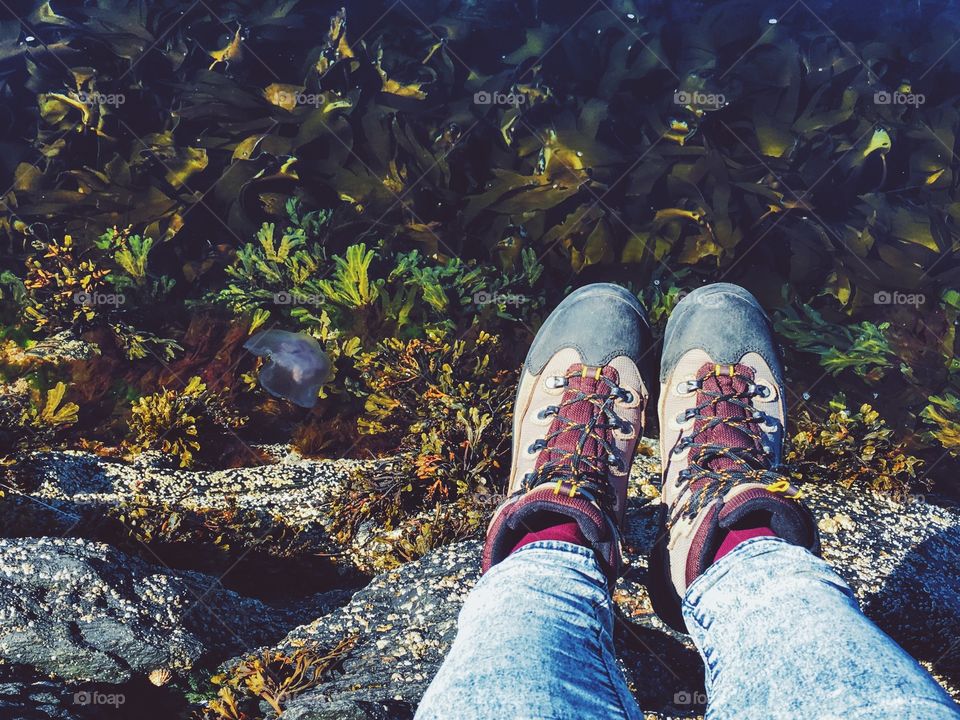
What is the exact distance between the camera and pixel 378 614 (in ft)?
7.28

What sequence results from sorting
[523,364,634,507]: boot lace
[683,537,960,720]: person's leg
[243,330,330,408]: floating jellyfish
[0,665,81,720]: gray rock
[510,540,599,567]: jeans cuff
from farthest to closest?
[243,330,330,408]: floating jellyfish → [523,364,634,507]: boot lace → [510,540,599,567]: jeans cuff → [0,665,81,720]: gray rock → [683,537,960,720]: person's leg

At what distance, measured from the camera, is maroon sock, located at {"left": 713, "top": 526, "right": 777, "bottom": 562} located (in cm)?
187

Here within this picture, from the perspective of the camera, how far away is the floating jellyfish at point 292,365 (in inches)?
133

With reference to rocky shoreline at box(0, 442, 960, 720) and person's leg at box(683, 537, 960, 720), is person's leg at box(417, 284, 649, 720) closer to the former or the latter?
person's leg at box(683, 537, 960, 720)

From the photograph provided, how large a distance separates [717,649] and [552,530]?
59 cm

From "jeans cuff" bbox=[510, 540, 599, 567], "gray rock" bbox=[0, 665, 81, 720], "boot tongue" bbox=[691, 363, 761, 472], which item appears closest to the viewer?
"gray rock" bbox=[0, 665, 81, 720]

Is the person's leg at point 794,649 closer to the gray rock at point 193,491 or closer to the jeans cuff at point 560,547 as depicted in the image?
the jeans cuff at point 560,547

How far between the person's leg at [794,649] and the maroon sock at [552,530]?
1.19ft

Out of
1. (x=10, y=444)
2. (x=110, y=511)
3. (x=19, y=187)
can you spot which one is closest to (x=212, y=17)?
(x=19, y=187)

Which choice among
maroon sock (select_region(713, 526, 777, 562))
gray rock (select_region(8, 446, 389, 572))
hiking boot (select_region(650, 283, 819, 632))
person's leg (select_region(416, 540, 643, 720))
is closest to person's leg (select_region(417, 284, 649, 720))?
person's leg (select_region(416, 540, 643, 720))

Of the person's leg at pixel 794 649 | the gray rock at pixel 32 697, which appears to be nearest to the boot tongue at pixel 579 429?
the person's leg at pixel 794 649

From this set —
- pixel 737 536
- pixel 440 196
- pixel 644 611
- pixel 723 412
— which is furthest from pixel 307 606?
pixel 440 196

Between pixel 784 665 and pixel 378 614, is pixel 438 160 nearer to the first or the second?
pixel 378 614

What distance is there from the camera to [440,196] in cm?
394
